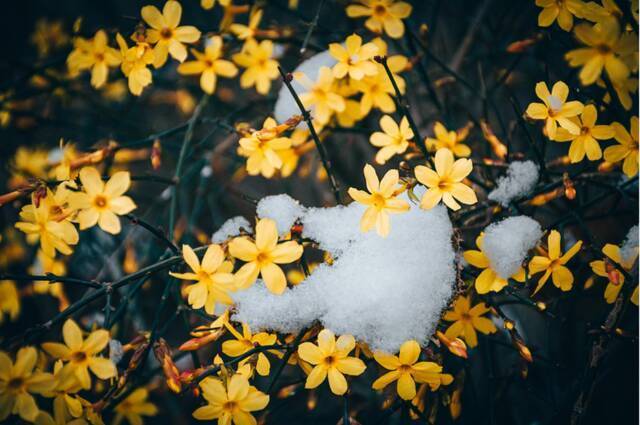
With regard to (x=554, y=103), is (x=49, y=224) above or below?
below

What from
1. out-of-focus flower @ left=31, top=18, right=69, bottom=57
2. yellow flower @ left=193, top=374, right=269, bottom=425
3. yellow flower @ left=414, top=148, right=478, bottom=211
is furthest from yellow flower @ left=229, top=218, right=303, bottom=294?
out-of-focus flower @ left=31, top=18, right=69, bottom=57

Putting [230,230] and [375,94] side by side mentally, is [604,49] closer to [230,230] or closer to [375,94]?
[375,94]

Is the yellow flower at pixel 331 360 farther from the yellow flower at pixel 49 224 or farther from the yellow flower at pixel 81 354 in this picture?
the yellow flower at pixel 49 224

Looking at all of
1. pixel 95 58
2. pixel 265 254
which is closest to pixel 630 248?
pixel 265 254

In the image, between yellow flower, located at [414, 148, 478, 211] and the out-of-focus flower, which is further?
the out-of-focus flower

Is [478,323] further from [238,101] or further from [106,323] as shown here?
[238,101]

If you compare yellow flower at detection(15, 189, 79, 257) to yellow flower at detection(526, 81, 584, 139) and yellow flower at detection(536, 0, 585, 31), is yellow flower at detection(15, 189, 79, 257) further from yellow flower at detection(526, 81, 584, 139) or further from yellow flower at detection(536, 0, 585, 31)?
yellow flower at detection(536, 0, 585, 31)
